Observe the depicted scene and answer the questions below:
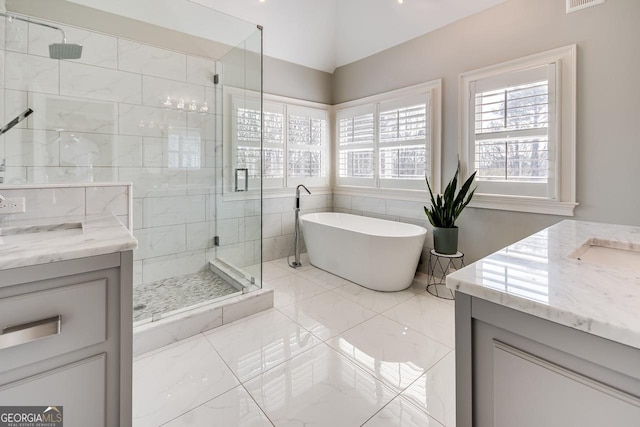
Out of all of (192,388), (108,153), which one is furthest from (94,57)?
(192,388)

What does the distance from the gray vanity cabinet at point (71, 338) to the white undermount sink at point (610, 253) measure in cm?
163

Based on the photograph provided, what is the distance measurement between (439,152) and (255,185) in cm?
199

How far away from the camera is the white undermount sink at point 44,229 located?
1.21 metres

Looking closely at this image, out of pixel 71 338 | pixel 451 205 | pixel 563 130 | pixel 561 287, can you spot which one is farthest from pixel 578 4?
pixel 71 338

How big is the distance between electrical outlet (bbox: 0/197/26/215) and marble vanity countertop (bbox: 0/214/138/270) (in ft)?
0.17

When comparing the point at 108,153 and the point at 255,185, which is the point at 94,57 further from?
the point at 255,185

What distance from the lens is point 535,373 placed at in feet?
2.18

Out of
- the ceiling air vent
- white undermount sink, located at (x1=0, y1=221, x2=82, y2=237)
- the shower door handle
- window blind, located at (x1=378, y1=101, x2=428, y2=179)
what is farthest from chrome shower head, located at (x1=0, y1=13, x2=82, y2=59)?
the ceiling air vent

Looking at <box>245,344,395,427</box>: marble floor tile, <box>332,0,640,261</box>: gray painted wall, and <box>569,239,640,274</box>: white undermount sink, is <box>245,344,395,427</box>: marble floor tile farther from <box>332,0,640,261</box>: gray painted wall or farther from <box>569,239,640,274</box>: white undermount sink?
<box>332,0,640,261</box>: gray painted wall

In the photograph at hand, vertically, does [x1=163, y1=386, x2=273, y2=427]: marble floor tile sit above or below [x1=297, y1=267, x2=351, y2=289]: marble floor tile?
below

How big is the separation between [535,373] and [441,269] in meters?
2.72

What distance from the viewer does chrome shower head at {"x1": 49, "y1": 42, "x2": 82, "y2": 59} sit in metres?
2.56

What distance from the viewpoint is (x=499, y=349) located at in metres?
0.72

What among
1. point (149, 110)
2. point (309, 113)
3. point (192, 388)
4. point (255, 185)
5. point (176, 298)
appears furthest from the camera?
point (309, 113)
